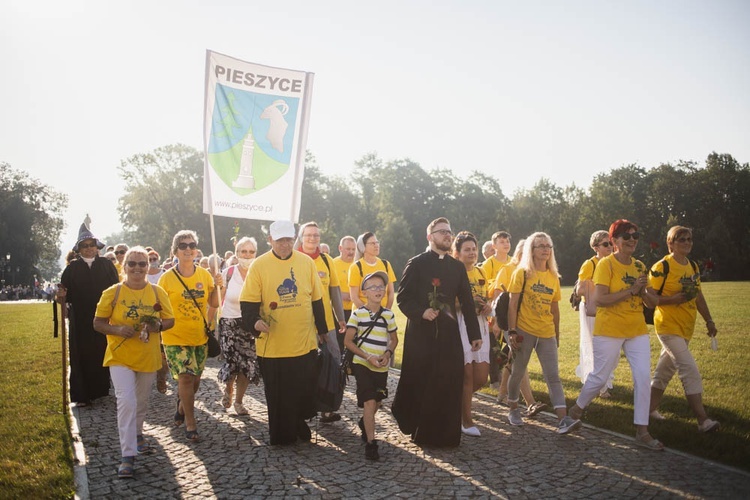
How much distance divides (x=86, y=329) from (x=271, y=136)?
4287 mm

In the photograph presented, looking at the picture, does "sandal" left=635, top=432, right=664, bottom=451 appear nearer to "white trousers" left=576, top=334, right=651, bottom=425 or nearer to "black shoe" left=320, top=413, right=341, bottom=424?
"white trousers" left=576, top=334, right=651, bottom=425

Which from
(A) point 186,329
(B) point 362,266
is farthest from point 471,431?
(A) point 186,329

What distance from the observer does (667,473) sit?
16.4 feet

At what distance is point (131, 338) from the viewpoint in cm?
546

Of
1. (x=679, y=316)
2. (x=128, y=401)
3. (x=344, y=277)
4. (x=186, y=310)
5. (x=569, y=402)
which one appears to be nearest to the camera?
(x=128, y=401)

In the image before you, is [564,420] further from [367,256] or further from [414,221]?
[414,221]

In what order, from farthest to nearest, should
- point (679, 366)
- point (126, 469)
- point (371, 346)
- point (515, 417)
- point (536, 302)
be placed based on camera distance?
point (515, 417) → point (536, 302) → point (679, 366) → point (371, 346) → point (126, 469)

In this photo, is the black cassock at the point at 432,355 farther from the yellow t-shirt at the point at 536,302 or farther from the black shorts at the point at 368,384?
the yellow t-shirt at the point at 536,302

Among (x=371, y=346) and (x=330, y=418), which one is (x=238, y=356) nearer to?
(x=330, y=418)

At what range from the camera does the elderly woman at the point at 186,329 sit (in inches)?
253

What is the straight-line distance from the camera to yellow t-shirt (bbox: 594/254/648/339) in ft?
19.6

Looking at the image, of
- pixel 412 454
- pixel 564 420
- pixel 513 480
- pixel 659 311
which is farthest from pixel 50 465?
pixel 659 311

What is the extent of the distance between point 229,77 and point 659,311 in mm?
6739

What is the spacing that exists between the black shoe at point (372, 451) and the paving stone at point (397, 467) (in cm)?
7
